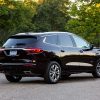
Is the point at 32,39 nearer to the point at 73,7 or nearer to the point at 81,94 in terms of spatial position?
the point at 81,94

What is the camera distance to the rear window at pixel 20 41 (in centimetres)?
1525

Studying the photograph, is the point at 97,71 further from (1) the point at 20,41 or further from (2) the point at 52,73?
(1) the point at 20,41

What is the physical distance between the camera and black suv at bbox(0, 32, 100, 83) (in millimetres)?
14820

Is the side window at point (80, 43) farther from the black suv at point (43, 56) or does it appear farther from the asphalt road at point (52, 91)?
the asphalt road at point (52, 91)

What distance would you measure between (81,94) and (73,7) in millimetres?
40475

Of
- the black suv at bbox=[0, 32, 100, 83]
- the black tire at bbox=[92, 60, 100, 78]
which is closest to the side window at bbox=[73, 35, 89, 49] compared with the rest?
the black suv at bbox=[0, 32, 100, 83]

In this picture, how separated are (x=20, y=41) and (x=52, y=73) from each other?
1370 mm

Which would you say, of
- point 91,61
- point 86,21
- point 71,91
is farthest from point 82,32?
point 71,91

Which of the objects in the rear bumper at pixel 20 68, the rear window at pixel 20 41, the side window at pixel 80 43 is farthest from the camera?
the side window at pixel 80 43

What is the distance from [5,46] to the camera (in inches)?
610

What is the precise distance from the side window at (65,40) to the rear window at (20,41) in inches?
42.4

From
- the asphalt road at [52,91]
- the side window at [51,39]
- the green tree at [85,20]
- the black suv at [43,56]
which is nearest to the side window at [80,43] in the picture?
the black suv at [43,56]

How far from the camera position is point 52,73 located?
49.9 ft

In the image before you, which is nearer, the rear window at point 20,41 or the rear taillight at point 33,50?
the rear taillight at point 33,50
